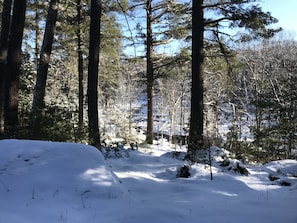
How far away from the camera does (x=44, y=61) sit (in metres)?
9.34

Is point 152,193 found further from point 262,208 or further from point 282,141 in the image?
point 282,141

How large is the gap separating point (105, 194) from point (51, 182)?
0.70 metres

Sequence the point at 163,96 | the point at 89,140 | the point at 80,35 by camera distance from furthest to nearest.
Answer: the point at 163,96 → the point at 80,35 → the point at 89,140

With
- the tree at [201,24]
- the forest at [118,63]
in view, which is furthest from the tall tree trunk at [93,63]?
the tree at [201,24]

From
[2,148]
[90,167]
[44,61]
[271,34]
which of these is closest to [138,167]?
[90,167]

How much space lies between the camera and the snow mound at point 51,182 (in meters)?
3.66

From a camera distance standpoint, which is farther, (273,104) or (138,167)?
(273,104)

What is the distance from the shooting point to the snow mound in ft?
12.0

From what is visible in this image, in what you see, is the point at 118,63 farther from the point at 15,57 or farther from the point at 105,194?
the point at 105,194

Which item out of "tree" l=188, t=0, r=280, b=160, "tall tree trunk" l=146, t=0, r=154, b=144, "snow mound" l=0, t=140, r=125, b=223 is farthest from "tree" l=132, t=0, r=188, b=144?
"snow mound" l=0, t=140, r=125, b=223

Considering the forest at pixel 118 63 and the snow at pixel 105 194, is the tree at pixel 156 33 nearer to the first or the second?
the forest at pixel 118 63

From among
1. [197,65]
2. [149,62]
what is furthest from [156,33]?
[197,65]

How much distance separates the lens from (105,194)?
4.30m

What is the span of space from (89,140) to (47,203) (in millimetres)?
4566
